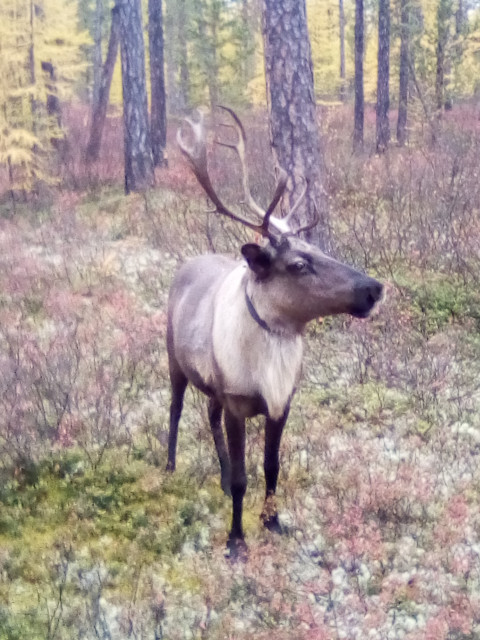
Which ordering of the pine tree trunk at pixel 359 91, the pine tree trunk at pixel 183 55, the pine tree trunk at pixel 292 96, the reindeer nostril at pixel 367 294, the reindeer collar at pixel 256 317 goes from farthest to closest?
the pine tree trunk at pixel 183 55, the pine tree trunk at pixel 359 91, the pine tree trunk at pixel 292 96, the reindeer collar at pixel 256 317, the reindeer nostril at pixel 367 294

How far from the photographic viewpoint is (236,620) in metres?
3.17

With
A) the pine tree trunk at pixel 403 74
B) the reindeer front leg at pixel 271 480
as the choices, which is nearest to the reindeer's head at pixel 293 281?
the reindeer front leg at pixel 271 480

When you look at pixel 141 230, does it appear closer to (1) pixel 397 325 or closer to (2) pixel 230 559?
(1) pixel 397 325

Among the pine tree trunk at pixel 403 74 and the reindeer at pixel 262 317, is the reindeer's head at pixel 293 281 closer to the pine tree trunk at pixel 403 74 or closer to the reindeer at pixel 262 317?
the reindeer at pixel 262 317

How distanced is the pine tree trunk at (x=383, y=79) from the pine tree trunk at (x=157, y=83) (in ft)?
17.2

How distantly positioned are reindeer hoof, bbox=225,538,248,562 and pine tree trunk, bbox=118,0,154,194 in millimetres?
9298

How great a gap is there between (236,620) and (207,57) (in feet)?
69.7

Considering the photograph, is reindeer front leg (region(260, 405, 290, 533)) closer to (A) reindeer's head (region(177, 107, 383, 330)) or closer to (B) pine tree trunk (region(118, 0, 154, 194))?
(A) reindeer's head (region(177, 107, 383, 330))

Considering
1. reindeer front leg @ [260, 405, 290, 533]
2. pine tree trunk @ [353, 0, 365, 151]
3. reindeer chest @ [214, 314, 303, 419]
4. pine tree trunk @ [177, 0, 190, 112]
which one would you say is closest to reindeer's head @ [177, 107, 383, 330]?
reindeer chest @ [214, 314, 303, 419]

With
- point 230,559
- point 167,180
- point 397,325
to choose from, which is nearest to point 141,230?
point 167,180

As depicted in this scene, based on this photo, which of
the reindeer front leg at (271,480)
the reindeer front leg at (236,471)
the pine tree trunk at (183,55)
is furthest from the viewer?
the pine tree trunk at (183,55)

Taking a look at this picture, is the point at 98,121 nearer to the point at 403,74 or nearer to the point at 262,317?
the point at 403,74

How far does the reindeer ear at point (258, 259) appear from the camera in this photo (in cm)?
315

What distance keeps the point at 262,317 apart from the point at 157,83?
531 inches
